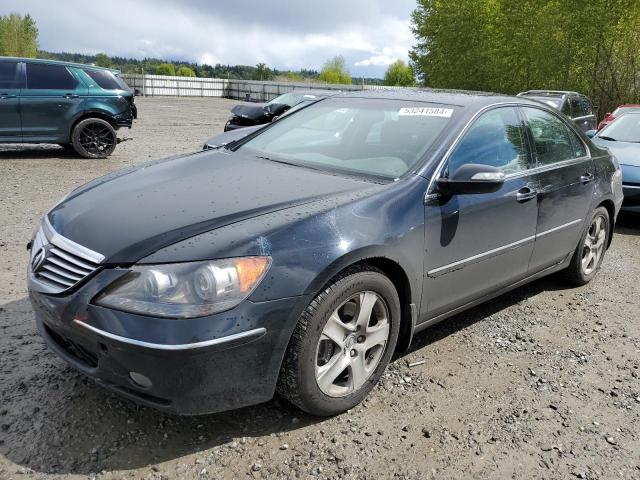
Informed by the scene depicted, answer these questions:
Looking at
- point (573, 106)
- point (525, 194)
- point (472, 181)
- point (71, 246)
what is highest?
point (573, 106)

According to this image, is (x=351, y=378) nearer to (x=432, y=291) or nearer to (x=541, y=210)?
(x=432, y=291)

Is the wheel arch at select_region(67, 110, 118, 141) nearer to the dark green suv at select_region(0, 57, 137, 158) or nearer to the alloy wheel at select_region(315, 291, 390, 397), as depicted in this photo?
the dark green suv at select_region(0, 57, 137, 158)

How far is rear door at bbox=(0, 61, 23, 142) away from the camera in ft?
31.3

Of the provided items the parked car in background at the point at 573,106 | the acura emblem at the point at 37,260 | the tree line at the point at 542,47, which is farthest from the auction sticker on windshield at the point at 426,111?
the tree line at the point at 542,47

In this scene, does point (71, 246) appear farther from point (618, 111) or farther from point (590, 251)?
point (618, 111)

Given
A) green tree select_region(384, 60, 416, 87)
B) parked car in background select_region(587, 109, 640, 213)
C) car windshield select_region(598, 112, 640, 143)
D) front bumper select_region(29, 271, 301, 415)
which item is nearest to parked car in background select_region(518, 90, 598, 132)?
parked car in background select_region(587, 109, 640, 213)

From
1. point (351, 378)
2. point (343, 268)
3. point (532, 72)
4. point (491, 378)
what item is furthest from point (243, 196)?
point (532, 72)

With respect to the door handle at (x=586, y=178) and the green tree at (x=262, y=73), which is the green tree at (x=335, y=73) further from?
the door handle at (x=586, y=178)

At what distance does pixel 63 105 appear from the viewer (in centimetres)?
1000

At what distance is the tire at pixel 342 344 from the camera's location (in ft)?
8.29

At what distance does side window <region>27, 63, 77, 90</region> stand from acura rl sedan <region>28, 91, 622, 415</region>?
742cm

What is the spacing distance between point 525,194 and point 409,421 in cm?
172

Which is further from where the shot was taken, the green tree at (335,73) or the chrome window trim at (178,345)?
the green tree at (335,73)

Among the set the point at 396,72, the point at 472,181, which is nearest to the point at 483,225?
the point at 472,181
